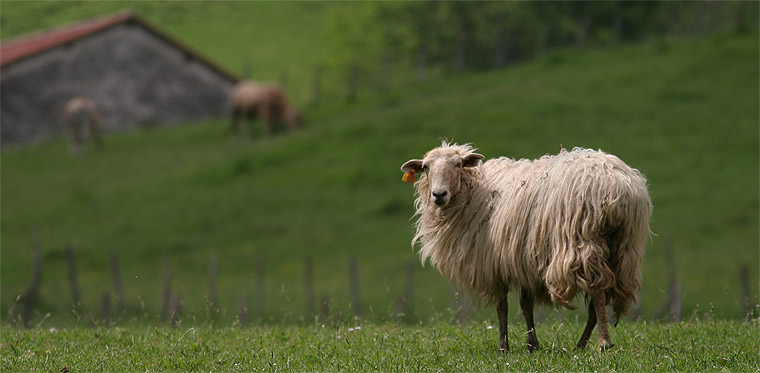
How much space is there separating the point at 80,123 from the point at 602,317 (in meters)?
42.0

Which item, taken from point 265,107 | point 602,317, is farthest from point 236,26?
point 602,317

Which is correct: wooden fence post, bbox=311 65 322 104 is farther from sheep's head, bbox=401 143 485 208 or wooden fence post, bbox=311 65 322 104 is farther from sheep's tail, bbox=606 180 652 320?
sheep's tail, bbox=606 180 652 320

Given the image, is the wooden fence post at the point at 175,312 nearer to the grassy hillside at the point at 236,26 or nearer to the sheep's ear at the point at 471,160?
the sheep's ear at the point at 471,160

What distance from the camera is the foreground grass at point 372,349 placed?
8219 millimetres

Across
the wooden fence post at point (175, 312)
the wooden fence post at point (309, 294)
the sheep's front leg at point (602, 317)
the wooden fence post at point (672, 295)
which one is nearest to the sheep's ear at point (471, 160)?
the sheep's front leg at point (602, 317)

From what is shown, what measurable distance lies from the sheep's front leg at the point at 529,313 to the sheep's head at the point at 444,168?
125 cm

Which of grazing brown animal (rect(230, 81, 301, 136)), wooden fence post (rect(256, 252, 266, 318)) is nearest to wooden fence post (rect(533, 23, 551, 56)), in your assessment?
grazing brown animal (rect(230, 81, 301, 136))

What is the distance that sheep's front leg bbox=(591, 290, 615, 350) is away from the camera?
8656mm

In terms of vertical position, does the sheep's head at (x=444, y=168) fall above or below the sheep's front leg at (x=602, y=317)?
above

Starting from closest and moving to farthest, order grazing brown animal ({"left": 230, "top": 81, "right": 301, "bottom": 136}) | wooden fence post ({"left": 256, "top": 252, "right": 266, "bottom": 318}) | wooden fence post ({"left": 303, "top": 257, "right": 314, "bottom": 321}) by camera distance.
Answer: wooden fence post ({"left": 303, "top": 257, "right": 314, "bottom": 321})
wooden fence post ({"left": 256, "top": 252, "right": 266, "bottom": 318})
grazing brown animal ({"left": 230, "top": 81, "right": 301, "bottom": 136})

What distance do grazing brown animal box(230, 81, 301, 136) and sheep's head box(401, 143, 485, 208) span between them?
3600 centimetres

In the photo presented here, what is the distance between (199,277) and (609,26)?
3484 centimetres

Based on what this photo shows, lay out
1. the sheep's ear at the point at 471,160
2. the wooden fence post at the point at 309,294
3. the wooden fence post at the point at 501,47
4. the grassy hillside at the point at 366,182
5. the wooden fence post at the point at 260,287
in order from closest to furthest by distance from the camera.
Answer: the sheep's ear at the point at 471,160
the wooden fence post at the point at 309,294
the wooden fence post at the point at 260,287
the grassy hillside at the point at 366,182
the wooden fence post at the point at 501,47

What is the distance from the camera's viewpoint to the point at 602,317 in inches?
344
